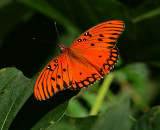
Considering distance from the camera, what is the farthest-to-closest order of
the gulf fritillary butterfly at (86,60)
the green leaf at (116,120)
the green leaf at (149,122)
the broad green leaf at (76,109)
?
the broad green leaf at (76,109) < the gulf fritillary butterfly at (86,60) < the green leaf at (149,122) < the green leaf at (116,120)

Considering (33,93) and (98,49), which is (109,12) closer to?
(98,49)

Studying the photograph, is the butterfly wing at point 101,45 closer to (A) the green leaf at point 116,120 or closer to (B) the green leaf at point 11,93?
(B) the green leaf at point 11,93

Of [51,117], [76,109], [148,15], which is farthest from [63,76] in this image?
[76,109]

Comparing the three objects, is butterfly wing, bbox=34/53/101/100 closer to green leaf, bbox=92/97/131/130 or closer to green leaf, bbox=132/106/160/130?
green leaf, bbox=132/106/160/130

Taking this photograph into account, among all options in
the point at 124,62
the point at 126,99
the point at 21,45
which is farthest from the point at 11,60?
the point at 126,99

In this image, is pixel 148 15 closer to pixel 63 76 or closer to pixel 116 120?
pixel 63 76

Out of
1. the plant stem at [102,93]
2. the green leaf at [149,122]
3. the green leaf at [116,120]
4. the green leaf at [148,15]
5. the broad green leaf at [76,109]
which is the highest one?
the green leaf at [116,120]

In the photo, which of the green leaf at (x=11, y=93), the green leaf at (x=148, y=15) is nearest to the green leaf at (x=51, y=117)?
the green leaf at (x=11, y=93)
